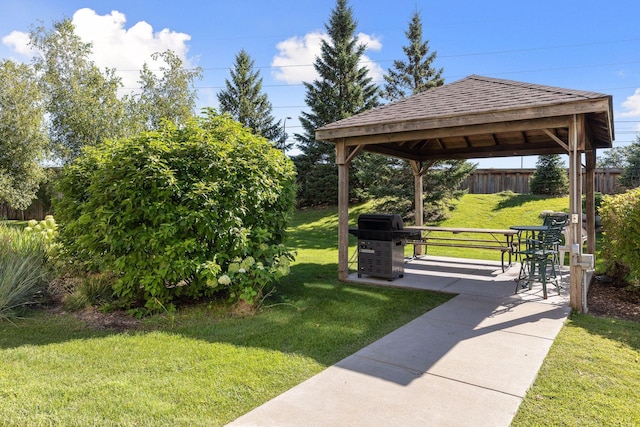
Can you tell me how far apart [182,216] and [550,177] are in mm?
14774

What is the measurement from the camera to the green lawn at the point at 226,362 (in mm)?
2381

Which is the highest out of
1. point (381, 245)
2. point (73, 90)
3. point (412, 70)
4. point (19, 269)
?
point (412, 70)

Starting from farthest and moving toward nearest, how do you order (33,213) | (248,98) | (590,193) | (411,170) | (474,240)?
(248,98), (33,213), (411,170), (474,240), (590,193)

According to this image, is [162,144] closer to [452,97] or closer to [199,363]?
[199,363]

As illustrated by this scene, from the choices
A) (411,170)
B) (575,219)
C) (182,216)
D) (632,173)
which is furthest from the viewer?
(411,170)

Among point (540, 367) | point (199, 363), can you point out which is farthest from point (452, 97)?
point (199, 363)

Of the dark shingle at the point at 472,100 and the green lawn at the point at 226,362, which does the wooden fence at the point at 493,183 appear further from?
the green lawn at the point at 226,362

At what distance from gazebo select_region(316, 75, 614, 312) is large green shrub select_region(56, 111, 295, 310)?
1.81 m

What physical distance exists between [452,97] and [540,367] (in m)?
4.34

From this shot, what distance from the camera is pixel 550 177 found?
48.1ft

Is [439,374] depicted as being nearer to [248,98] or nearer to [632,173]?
[632,173]

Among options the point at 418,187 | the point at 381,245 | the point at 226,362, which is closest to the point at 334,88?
the point at 418,187

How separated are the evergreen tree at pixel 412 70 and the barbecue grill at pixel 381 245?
35.8 ft

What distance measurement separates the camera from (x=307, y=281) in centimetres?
624
